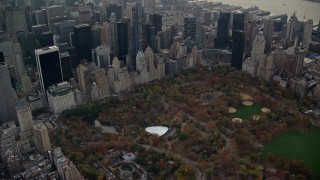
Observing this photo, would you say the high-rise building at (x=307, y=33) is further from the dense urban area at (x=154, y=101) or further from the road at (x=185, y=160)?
the road at (x=185, y=160)

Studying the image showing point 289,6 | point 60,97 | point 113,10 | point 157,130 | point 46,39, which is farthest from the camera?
point 289,6

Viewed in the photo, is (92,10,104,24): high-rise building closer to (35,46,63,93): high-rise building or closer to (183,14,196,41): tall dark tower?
(183,14,196,41): tall dark tower

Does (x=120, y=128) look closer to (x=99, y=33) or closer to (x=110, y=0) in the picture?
(x=99, y=33)

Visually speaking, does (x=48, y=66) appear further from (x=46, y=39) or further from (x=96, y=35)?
(x=96, y=35)

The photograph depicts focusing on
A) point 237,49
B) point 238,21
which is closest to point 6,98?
point 237,49

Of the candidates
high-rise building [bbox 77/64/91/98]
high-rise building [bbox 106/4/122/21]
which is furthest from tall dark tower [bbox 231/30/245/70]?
high-rise building [bbox 106/4/122/21]

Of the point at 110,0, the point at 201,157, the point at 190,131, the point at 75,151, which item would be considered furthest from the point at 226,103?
the point at 110,0

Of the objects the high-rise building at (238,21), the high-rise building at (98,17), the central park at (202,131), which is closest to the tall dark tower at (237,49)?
the central park at (202,131)
